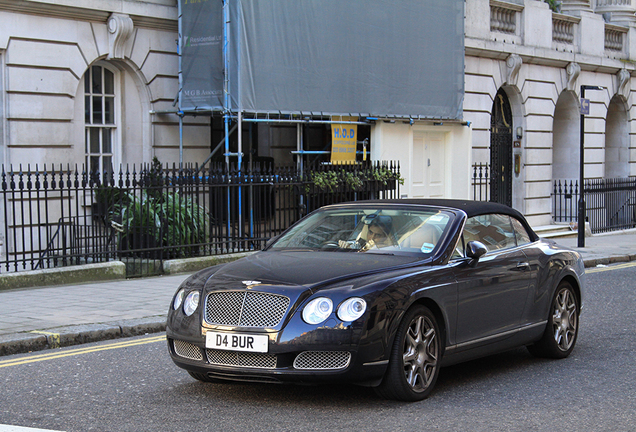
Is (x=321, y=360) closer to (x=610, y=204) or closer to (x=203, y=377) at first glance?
(x=203, y=377)

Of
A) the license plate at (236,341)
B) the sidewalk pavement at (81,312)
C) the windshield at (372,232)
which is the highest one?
the windshield at (372,232)

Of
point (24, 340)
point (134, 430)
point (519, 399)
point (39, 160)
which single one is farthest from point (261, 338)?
point (39, 160)

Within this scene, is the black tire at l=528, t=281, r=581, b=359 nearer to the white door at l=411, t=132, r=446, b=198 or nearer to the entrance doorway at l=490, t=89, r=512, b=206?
the white door at l=411, t=132, r=446, b=198

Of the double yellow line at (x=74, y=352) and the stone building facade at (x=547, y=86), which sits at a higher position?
the stone building facade at (x=547, y=86)

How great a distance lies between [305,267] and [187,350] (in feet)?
3.39

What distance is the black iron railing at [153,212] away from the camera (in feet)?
43.8

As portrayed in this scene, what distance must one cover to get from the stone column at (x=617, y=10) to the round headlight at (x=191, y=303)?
27153 millimetres

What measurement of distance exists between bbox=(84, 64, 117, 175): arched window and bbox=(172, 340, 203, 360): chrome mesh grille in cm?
1077

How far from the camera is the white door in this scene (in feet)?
74.9

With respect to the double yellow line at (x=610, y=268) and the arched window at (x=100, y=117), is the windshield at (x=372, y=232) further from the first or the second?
the arched window at (x=100, y=117)

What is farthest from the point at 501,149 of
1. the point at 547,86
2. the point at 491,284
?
the point at 491,284

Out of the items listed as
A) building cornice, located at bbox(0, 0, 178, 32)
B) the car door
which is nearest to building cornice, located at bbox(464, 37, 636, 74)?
building cornice, located at bbox(0, 0, 178, 32)

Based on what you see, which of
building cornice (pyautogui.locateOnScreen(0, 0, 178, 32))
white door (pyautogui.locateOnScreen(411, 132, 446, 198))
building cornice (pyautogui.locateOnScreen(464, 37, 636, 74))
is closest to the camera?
building cornice (pyautogui.locateOnScreen(0, 0, 178, 32))

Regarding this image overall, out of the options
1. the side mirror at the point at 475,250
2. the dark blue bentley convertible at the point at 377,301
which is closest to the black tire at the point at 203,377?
the dark blue bentley convertible at the point at 377,301
